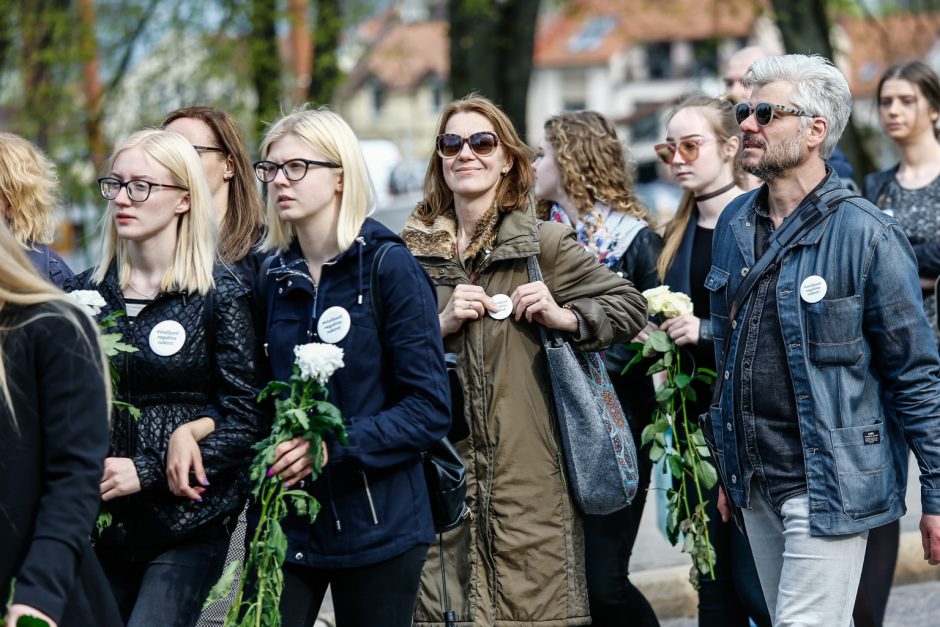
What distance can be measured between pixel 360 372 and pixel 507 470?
0.82 meters

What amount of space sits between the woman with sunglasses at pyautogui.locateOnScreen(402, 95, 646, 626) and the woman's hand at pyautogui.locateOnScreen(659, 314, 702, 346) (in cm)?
35

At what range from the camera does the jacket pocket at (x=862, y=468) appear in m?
3.69

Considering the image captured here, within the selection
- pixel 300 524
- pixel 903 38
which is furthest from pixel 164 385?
pixel 903 38

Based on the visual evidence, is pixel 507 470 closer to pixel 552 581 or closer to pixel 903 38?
pixel 552 581

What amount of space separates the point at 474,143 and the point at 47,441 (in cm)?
206

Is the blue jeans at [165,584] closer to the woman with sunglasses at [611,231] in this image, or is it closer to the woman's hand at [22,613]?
the woman's hand at [22,613]

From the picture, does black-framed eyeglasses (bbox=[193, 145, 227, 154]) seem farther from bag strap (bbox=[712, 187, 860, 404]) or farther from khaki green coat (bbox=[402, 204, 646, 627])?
bag strap (bbox=[712, 187, 860, 404])

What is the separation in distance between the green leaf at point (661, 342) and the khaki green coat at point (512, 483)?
387mm

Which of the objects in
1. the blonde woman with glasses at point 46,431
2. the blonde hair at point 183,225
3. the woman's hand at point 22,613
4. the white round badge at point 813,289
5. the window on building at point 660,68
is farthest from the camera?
the window on building at point 660,68

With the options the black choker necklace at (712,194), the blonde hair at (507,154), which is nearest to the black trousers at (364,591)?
the blonde hair at (507,154)

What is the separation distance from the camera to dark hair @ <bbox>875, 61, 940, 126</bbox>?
20.6 feet

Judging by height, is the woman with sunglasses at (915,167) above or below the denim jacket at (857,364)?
above

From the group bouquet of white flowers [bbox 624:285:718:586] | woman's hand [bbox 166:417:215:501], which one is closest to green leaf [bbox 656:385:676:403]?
bouquet of white flowers [bbox 624:285:718:586]

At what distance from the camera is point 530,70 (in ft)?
44.6
